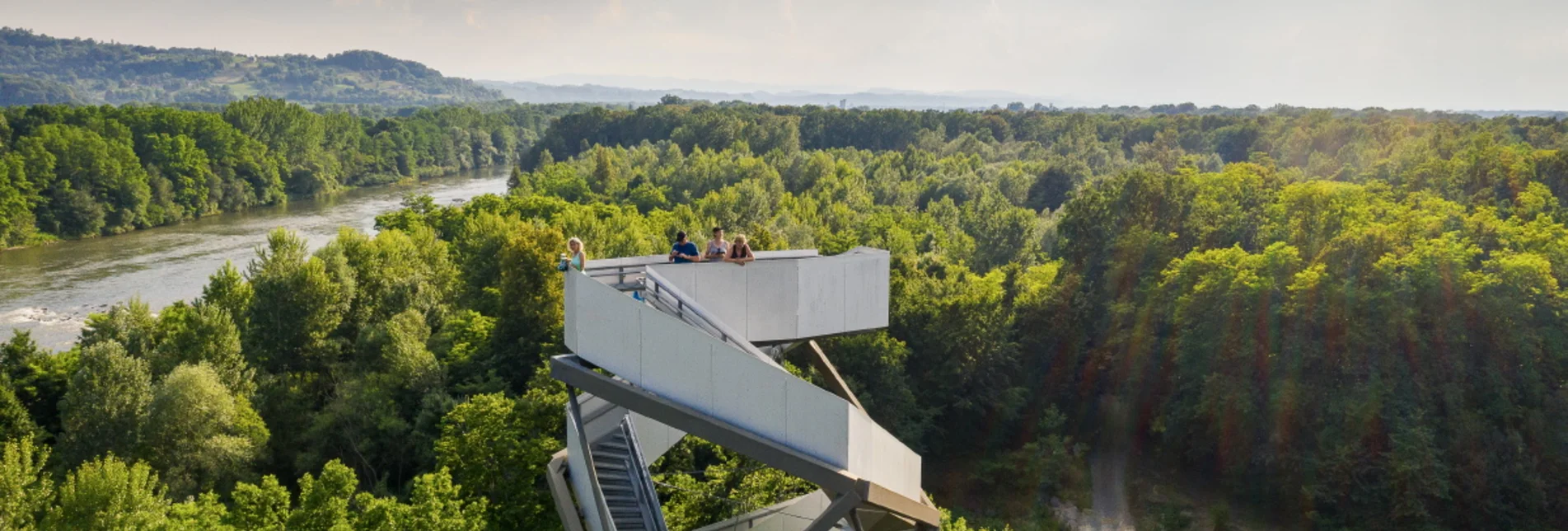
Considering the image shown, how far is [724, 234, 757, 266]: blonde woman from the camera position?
1456 cm

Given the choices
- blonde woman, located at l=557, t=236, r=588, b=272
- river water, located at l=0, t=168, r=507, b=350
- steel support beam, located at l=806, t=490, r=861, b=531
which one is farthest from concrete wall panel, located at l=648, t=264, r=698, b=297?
river water, located at l=0, t=168, r=507, b=350

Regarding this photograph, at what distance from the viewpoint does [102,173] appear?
89438mm

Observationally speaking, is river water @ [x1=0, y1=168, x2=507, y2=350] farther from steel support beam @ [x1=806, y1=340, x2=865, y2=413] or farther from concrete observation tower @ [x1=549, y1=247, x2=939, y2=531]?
steel support beam @ [x1=806, y1=340, x2=865, y2=413]

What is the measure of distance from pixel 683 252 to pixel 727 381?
3707 millimetres

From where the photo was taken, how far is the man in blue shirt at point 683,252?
14898 mm

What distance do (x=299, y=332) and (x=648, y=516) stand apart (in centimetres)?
3243

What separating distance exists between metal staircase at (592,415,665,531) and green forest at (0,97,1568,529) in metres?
3.88

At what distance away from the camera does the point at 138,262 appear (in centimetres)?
7206

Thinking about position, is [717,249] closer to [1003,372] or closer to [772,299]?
[772,299]

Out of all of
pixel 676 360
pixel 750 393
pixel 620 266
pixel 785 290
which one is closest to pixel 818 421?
pixel 750 393

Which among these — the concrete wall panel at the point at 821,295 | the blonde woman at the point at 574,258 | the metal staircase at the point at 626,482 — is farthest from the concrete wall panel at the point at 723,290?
the metal staircase at the point at 626,482

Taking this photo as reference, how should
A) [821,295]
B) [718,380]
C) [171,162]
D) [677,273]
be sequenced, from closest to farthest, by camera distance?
1. [718,380]
2. [677,273]
3. [821,295]
4. [171,162]

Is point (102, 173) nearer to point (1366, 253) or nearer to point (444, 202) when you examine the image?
point (444, 202)

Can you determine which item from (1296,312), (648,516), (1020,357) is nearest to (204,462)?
(648,516)
